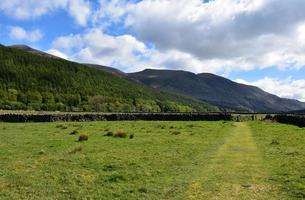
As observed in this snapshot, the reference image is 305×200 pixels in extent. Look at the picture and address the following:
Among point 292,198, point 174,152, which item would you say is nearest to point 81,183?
point 292,198

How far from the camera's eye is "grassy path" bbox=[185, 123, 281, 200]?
14141mm

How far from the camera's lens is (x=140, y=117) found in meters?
83.6

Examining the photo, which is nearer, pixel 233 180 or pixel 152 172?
pixel 233 180

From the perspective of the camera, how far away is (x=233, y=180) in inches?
647

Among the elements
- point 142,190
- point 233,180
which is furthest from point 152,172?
point 233,180

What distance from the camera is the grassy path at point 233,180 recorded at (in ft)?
46.4

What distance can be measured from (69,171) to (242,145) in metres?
15.2

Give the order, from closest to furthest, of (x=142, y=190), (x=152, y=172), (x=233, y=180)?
1. (x=142, y=190)
2. (x=233, y=180)
3. (x=152, y=172)

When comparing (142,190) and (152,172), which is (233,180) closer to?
(152,172)

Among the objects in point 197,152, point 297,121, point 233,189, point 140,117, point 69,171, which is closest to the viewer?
point 233,189

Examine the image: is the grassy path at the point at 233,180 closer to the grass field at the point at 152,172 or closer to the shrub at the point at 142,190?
the grass field at the point at 152,172

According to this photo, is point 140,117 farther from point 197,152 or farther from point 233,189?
point 233,189

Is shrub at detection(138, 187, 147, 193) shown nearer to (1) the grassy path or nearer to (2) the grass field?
(2) the grass field

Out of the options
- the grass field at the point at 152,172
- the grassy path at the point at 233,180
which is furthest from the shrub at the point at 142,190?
the grassy path at the point at 233,180
